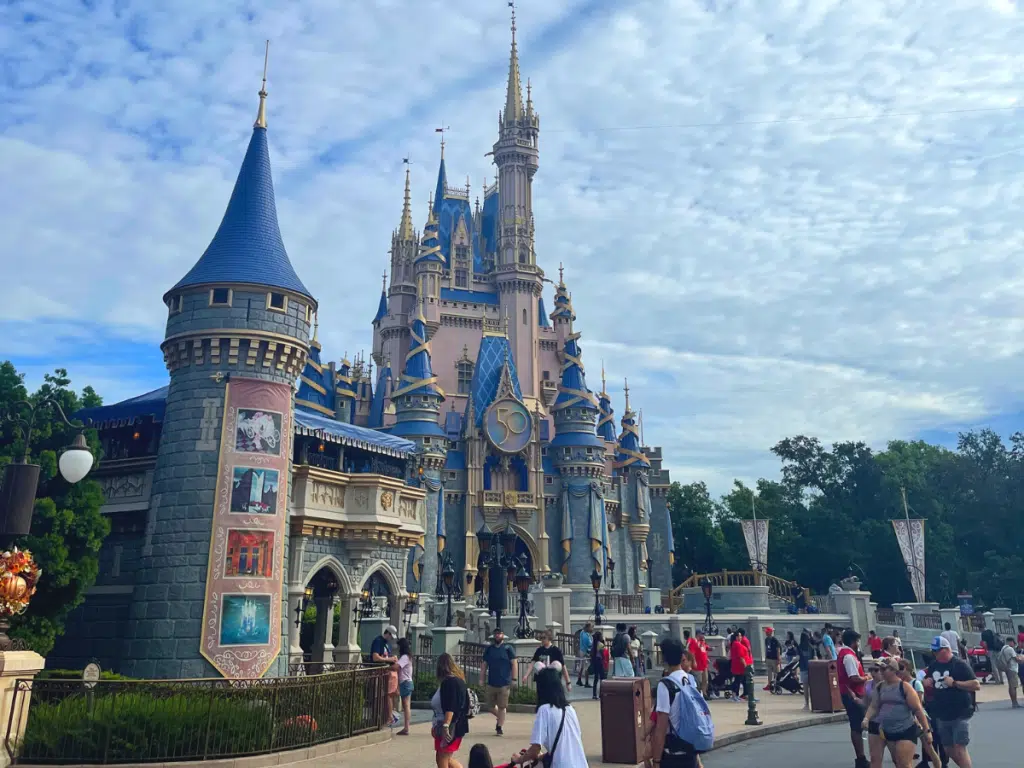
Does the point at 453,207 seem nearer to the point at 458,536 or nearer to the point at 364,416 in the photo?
the point at 364,416

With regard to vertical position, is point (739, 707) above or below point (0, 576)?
below

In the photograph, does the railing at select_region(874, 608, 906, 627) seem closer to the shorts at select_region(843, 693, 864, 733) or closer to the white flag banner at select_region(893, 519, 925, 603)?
the white flag banner at select_region(893, 519, 925, 603)

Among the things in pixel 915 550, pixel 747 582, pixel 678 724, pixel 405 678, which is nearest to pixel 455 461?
pixel 747 582

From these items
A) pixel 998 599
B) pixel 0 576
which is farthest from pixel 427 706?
pixel 998 599

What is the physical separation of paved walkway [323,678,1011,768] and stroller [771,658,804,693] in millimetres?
1098

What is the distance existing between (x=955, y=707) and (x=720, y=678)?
448 inches

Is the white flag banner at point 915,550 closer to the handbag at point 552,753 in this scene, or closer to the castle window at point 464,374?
the castle window at point 464,374

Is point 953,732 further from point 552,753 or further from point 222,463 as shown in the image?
point 222,463

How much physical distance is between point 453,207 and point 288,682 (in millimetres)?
57139

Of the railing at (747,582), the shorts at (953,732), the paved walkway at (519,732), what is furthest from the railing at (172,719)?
the railing at (747,582)

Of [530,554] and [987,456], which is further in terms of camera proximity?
[987,456]

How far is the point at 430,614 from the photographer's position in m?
36.3

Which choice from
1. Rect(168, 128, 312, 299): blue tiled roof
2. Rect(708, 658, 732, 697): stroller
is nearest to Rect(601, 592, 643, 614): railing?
Rect(708, 658, 732, 697): stroller

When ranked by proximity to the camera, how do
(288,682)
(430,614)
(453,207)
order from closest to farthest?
(288,682), (430,614), (453,207)
